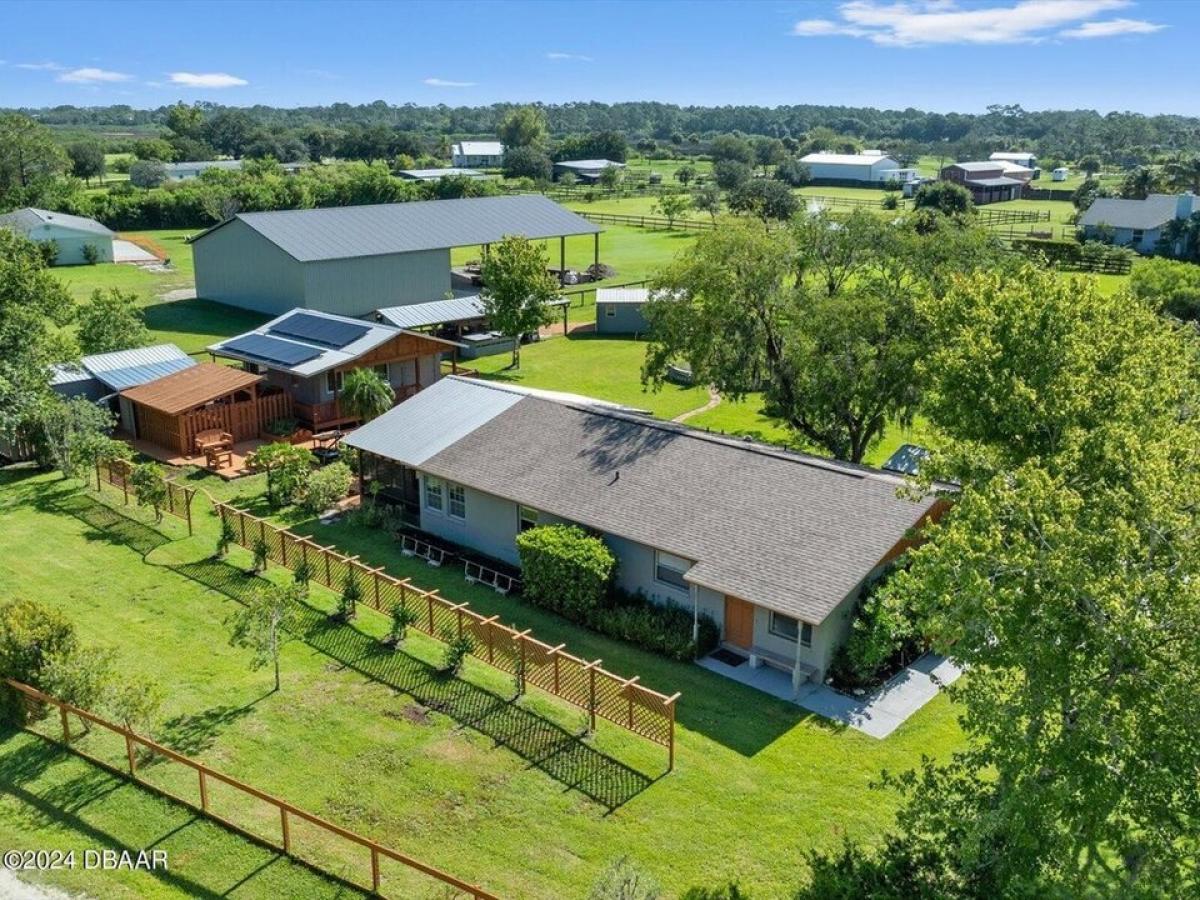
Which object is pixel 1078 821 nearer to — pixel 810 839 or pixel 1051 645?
pixel 1051 645

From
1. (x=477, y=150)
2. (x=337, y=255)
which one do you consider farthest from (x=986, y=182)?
(x=337, y=255)

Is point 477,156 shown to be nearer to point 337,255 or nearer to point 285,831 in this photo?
point 337,255

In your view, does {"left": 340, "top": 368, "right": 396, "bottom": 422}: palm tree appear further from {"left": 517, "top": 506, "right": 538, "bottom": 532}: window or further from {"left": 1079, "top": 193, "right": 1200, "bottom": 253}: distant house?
{"left": 1079, "top": 193, "right": 1200, "bottom": 253}: distant house

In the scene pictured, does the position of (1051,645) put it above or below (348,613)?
above

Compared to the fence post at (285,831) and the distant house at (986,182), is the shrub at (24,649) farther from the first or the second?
the distant house at (986,182)

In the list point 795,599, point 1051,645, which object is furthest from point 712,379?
point 1051,645

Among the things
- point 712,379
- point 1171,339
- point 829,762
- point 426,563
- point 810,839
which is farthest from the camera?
point 712,379
